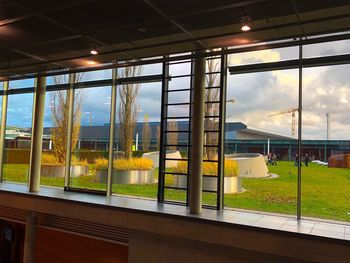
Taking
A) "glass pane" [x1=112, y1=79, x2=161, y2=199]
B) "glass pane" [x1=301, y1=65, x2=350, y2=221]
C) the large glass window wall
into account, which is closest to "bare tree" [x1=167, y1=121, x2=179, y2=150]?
the large glass window wall

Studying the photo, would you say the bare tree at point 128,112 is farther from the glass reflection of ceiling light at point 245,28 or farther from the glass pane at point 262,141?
→ the glass reflection of ceiling light at point 245,28

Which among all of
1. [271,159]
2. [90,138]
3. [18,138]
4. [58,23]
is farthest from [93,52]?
[18,138]

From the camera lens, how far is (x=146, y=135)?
777cm

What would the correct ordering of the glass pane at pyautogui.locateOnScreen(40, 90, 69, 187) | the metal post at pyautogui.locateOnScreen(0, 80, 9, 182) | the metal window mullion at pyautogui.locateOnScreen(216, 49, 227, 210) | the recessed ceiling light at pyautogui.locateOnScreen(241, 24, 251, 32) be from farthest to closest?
the metal post at pyautogui.locateOnScreen(0, 80, 9, 182) < the glass pane at pyautogui.locateOnScreen(40, 90, 69, 187) < the metal window mullion at pyautogui.locateOnScreen(216, 49, 227, 210) < the recessed ceiling light at pyautogui.locateOnScreen(241, 24, 251, 32)

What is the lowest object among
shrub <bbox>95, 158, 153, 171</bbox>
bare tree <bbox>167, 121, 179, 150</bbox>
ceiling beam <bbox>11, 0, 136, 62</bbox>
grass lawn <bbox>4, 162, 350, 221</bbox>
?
grass lawn <bbox>4, 162, 350, 221</bbox>

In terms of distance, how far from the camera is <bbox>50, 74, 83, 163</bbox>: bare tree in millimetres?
8922

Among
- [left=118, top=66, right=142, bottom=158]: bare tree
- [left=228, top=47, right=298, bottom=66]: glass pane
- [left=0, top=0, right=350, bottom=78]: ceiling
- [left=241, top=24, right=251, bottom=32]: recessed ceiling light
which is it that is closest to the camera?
[left=0, top=0, right=350, bottom=78]: ceiling

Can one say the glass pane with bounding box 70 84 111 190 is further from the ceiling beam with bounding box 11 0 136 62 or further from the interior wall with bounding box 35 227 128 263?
the ceiling beam with bounding box 11 0 136 62

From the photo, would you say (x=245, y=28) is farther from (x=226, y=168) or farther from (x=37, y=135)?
(x=37, y=135)

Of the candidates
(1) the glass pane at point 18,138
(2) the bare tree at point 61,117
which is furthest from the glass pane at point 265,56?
(1) the glass pane at point 18,138

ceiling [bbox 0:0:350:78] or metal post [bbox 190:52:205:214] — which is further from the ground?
ceiling [bbox 0:0:350:78]

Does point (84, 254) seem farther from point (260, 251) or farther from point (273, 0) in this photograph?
point (273, 0)

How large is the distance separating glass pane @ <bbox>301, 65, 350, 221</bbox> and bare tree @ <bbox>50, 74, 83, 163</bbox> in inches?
227

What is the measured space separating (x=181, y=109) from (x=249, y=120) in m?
1.54
